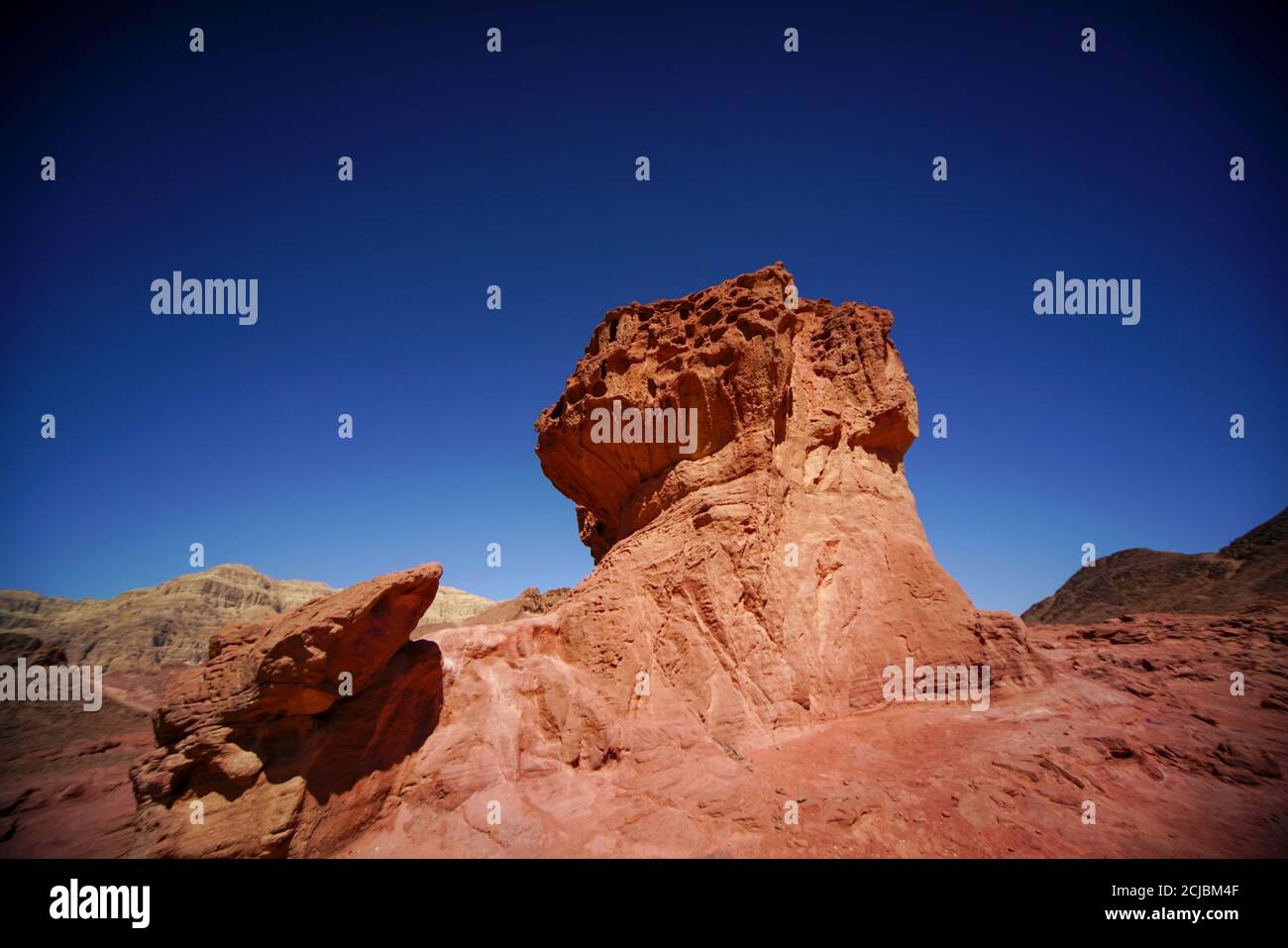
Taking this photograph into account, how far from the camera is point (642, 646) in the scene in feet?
32.9

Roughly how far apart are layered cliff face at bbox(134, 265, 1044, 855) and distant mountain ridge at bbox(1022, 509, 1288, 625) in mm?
22633

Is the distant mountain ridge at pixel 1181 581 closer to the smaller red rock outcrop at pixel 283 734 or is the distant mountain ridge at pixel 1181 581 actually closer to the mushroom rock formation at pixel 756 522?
the mushroom rock formation at pixel 756 522

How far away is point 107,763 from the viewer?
43.9 ft

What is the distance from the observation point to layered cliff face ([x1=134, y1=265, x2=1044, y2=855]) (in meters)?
6.66

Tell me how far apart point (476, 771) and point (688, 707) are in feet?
12.8

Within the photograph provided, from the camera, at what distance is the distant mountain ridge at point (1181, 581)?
974 inches

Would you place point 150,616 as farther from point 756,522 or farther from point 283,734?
point 756,522

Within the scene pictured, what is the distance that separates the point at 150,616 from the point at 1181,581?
7206 cm

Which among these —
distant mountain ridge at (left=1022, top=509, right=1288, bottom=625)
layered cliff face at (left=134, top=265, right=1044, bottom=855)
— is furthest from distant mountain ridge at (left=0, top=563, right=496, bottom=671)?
distant mountain ridge at (left=1022, top=509, right=1288, bottom=625)

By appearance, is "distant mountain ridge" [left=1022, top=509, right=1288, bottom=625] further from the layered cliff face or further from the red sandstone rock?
the layered cliff face
